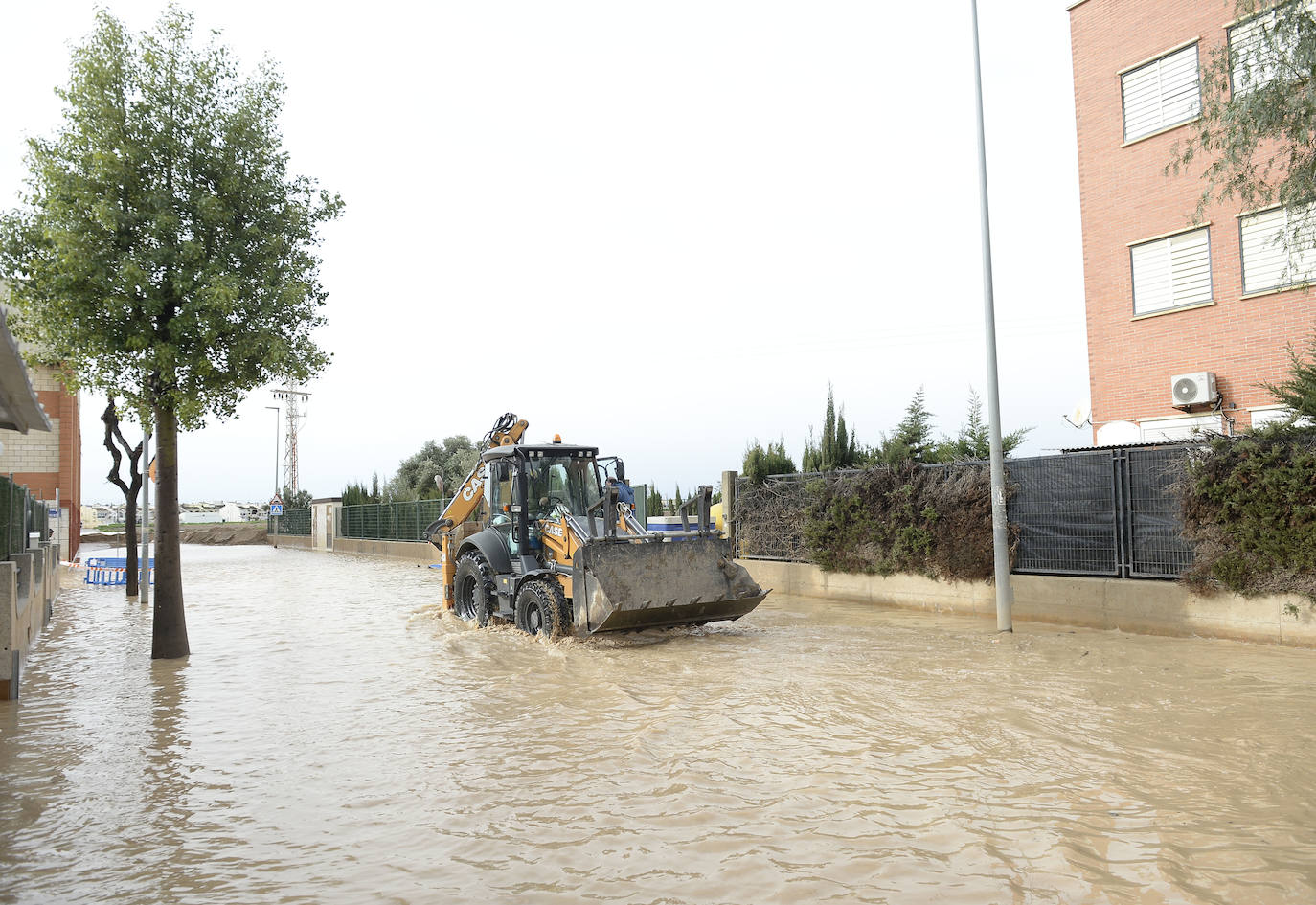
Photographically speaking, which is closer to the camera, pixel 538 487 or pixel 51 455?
pixel 538 487

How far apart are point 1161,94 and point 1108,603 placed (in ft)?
32.8

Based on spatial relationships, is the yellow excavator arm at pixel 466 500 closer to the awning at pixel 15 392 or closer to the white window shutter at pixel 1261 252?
the awning at pixel 15 392

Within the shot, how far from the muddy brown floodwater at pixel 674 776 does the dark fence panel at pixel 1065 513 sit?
69.2 inches

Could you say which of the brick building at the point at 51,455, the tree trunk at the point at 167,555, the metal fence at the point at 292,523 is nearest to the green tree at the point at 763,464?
the tree trunk at the point at 167,555

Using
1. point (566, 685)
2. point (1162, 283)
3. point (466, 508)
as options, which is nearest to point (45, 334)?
→ point (466, 508)

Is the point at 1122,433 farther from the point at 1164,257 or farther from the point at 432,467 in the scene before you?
the point at 432,467

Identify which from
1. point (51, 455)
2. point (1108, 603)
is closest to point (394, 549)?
point (51, 455)

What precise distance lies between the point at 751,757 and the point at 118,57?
10086 mm

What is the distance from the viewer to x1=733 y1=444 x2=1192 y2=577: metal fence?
11.5 meters

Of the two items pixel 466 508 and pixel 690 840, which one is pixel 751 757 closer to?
pixel 690 840

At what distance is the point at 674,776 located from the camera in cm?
578

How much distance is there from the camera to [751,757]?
242 inches

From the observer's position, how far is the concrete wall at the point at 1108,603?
10250 mm

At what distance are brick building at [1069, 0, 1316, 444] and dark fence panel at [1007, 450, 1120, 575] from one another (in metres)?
3.07
